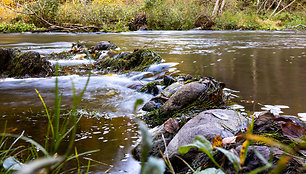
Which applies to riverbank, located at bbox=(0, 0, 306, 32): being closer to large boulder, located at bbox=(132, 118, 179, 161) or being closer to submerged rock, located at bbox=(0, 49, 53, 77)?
submerged rock, located at bbox=(0, 49, 53, 77)

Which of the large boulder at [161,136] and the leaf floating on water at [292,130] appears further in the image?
the large boulder at [161,136]

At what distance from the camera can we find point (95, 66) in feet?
21.4

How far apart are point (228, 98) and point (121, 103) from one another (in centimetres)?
150

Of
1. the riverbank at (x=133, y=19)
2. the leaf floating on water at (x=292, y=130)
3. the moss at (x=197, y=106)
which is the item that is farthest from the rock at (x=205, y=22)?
the leaf floating on water at (x=292, y=130)

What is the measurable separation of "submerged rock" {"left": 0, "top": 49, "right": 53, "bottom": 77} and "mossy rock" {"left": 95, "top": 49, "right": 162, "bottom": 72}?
1401 millimetres

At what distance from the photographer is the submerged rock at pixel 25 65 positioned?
5.21m

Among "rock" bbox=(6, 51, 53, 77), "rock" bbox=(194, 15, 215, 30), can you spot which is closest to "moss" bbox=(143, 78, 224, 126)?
"rock" bbox=(6, 51, 53, 77)

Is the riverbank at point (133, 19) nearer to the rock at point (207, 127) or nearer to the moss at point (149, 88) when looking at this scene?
the moss at point (149, 88)

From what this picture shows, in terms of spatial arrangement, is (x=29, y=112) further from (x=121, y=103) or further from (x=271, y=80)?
(x=271, y=80)

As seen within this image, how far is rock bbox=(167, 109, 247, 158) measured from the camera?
180 centimetres

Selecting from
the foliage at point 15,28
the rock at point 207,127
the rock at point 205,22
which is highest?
the rock at point 205,22

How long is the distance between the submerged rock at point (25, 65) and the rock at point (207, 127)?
4180mm

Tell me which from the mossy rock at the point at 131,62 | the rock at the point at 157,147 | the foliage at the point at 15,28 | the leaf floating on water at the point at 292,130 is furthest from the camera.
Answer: the foliage at the point at 15,28

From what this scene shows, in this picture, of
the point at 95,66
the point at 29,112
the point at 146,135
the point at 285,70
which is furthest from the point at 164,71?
the point at 146,135
